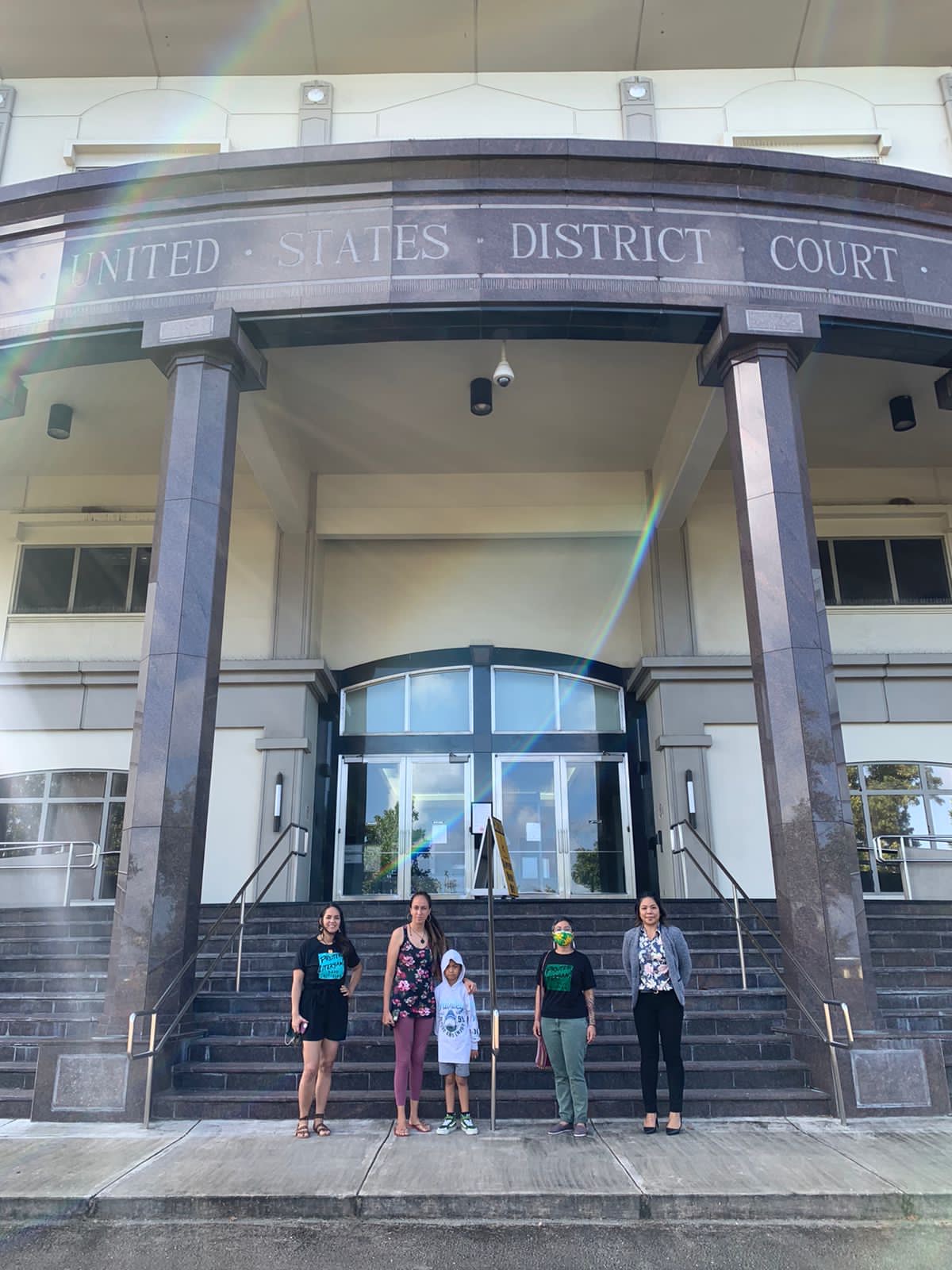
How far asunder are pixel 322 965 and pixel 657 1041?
2.45 m

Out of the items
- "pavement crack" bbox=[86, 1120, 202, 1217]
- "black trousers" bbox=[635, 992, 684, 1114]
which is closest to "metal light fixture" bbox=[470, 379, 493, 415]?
"black trousers" bbox=[635, 992, 684, 1114]

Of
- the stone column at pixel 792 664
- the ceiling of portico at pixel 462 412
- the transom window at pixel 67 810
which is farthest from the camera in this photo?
the transom window at pixel 67 810

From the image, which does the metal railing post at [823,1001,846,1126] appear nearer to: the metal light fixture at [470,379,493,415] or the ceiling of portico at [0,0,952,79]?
the metal light fixture at [470,379,493,415]

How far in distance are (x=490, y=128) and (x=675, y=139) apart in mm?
2434

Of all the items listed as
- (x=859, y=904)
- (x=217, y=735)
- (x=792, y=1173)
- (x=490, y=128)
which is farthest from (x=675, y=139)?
(x=792, y=1173)

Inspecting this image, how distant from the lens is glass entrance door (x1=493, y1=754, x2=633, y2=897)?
15383mm

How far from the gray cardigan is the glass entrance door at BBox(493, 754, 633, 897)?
28.1ft

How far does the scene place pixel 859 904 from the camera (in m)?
8.28

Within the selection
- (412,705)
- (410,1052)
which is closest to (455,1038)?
(410,1052)

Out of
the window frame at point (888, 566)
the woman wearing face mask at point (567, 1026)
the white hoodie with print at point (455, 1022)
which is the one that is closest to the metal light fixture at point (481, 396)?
the window frame at point (888, 566)

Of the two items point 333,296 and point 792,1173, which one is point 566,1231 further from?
point 333,296

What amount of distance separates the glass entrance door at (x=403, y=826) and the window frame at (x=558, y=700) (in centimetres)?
107

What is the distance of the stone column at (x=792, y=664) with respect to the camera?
8188 mm

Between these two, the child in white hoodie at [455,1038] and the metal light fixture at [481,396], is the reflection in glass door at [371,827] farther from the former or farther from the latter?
the child in white hoodie at [455,1038]
